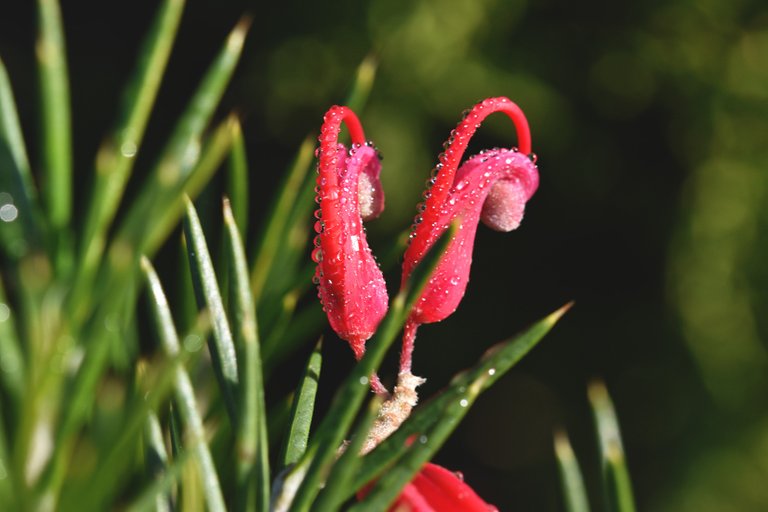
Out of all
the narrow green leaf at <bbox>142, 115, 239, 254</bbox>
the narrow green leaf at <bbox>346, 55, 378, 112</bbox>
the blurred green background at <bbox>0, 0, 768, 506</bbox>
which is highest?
the narrow green leaf at <bbox>346, 55, 378, 112</bbox>

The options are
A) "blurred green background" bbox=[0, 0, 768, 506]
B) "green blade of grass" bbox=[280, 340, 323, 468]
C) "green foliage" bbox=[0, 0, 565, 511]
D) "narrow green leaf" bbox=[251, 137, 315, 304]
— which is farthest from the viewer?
"blurred green background" bbox=[0, 0, 768, 506]

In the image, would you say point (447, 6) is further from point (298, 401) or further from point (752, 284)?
point (298, 401)

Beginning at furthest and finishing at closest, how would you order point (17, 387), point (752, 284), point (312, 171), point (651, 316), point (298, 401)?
point (651, 316) < point (752, 284) < point (312, 171) < point (298, 401) < point (17, 387)

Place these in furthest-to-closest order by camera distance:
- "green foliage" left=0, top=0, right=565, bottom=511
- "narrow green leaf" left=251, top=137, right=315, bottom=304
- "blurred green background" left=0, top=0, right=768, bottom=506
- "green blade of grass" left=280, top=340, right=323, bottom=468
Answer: "blurred green background" left=0, top=0, right=768, bottom=506 → "narrow green leaf" left=251, top=137, right=315, bottom=304 → "green blade of grass" left=280, top=340, right=323, bottom=468 → "green foliage" left=0, top=0, right=565, bottom=511

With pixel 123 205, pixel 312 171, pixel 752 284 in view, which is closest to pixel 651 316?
pixel 752 284

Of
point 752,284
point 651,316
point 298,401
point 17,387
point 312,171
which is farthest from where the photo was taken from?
point 651,316

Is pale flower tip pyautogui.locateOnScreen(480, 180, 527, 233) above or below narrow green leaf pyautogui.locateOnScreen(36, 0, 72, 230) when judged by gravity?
below

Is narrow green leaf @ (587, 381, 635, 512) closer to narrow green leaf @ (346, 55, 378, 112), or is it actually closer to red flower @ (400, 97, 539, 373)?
red flower @ (400, 97, 539, 373)

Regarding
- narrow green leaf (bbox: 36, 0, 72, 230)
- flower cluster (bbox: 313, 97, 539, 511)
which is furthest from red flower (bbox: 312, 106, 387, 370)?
narrow green leaf (bbox: 36, 0, 72, 230)
